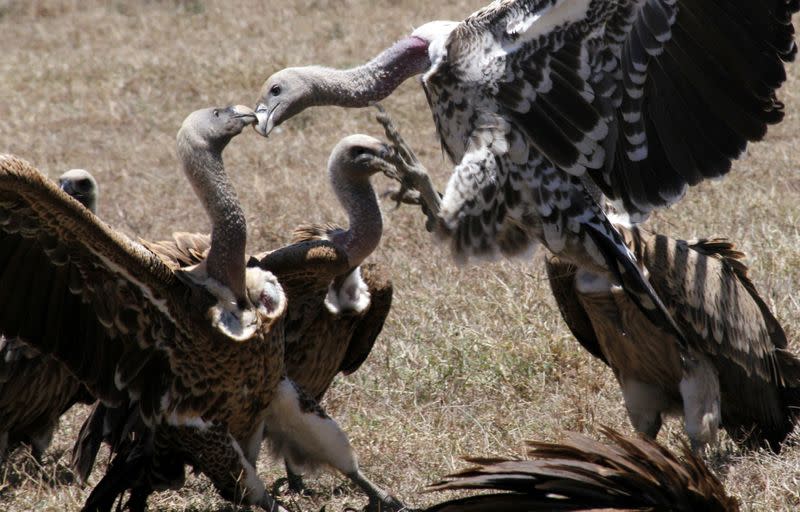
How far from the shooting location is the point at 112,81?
11055 mm

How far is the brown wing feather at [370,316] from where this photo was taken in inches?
208

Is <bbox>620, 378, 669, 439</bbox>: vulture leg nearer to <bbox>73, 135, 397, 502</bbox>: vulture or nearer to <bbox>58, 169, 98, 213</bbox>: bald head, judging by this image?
<bbox>73, 135, 397, 502</bbox>: vulture

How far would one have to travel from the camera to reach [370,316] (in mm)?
5324

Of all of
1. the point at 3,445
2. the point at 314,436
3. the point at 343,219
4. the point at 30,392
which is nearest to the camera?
A: the point at 314,436

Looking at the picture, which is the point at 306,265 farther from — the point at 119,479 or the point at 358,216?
the point at 119,479

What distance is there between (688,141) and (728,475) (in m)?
1.22

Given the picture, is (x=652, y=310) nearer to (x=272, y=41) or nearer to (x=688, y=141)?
(x=688, y=141)

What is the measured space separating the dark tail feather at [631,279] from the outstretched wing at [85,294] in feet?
4.97

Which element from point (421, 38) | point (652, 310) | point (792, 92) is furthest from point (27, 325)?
point (792, 92)

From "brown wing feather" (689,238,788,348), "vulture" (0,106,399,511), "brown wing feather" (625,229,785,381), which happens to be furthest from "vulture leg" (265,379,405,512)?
"brown wing feather" (689,238,788,348)

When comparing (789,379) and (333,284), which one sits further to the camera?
(333,284)

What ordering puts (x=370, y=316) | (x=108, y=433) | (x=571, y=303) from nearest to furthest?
(x=108, y=433) < (x=571, y=303) < (x=370, y=316)

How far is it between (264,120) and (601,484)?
86.2 inches

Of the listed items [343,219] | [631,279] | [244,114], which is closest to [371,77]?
[244,114]
